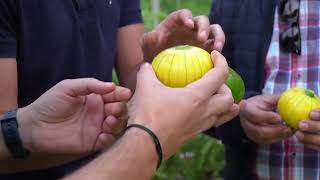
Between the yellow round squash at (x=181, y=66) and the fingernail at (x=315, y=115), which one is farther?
the fingernail at (x=315, y=115)

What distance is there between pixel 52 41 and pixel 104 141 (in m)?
0.40

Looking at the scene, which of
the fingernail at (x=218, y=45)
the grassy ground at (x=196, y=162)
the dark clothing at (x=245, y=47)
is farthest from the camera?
the grassy ground at (x=196, y=162)

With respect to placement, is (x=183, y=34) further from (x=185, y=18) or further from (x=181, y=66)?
(x=181, y=66)

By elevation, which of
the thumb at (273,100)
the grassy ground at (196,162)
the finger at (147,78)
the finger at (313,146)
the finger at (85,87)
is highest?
the finger at (147,78)

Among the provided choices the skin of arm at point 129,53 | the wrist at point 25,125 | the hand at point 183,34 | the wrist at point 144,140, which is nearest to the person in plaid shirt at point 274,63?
the hand at point 183,34

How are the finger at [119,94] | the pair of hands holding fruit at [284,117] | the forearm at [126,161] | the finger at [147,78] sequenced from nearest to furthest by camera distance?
the forearm at [126,161] → the finger at [147,78] → the finger at [119,94] → the pair of hands holding fruit at [284,117]

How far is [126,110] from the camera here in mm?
1658

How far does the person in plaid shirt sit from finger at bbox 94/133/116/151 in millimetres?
674

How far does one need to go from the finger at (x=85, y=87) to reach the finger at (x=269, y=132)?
0.82 meters

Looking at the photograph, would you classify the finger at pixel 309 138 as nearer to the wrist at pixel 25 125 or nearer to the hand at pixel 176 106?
the hand at pixel 176 106

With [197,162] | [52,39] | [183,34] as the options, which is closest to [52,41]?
[52,39]

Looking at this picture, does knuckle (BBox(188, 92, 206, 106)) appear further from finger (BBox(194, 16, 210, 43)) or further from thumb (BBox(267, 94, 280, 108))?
thumb (BBox(267, 94, 280, 108))

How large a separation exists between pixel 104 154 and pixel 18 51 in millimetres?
553

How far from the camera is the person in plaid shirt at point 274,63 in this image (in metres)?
2.22
